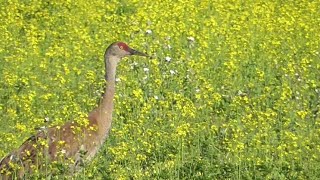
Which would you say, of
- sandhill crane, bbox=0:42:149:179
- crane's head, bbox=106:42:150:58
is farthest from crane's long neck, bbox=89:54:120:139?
crane's head, bbox=106:42:150:58

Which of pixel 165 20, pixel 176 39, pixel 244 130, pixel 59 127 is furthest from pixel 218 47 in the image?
pixel 59 127

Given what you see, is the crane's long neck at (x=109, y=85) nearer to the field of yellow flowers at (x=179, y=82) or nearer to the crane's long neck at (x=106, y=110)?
the crane's long neck at (x=106, y=110)

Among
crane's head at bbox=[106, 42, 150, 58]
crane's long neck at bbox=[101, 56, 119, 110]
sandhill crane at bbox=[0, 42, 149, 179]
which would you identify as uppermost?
crane's head at bbox=[106, 42, 150, 58]

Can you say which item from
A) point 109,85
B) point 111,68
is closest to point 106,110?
point 109,85

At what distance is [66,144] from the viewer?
8.88m

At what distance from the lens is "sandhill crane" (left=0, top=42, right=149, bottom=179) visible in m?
8.45

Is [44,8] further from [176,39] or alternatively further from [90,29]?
[176,39]

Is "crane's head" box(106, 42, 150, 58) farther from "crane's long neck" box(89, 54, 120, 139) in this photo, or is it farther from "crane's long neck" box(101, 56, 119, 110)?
"crane's long neck" box(89, 54, 120, 139)

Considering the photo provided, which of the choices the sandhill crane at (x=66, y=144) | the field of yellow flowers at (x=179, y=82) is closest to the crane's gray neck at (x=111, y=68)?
the sandhill crane at (x=66, y=144)

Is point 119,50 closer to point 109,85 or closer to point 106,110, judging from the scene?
point 109,85

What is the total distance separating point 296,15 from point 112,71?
4.68 metres

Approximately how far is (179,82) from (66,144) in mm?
2513

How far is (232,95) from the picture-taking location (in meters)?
11.0

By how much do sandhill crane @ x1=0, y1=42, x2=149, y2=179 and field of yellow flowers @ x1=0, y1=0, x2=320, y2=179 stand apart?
0.45ft
